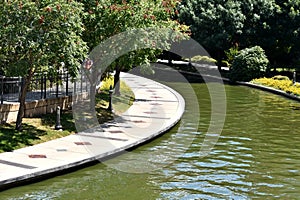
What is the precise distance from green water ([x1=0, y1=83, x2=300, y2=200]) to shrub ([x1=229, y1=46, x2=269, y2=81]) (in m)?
21.6

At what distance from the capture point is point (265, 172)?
52.4ft

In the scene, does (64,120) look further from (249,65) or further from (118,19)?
(249,65)

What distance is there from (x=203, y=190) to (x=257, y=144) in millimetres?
6797

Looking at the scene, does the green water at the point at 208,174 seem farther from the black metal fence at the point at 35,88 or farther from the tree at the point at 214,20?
the tree at the point at 214,20

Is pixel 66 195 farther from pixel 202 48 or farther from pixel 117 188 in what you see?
pixel 202 48

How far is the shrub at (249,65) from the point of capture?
45531 millimetres

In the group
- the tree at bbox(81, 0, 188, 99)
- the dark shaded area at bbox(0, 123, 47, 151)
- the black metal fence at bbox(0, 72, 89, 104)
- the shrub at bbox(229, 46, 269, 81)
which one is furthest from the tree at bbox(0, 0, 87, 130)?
the shrub at bbox(229, 46, 269, 81)

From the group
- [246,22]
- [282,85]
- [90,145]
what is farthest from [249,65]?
[90,145]

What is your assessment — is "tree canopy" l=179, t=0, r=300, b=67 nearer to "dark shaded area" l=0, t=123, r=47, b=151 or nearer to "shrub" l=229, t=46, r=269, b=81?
"shrub" l=229, t=46, r=269, b=81

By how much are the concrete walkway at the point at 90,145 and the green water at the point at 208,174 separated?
0.32m

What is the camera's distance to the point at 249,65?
45.6 metres

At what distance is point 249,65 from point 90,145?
99.4ft

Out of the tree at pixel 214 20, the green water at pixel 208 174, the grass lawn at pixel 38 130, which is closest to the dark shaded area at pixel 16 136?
the grass lawn at pixel 38 130

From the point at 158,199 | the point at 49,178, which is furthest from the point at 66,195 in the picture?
the point at 158,199
